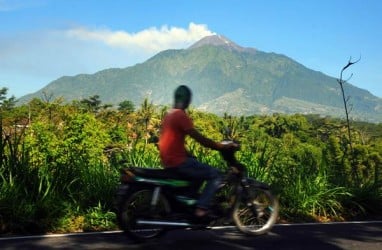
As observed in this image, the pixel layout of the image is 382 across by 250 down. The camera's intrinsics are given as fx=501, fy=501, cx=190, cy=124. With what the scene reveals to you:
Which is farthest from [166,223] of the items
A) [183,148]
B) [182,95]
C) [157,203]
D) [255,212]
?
[182,95]

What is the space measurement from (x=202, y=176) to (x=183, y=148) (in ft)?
1.28

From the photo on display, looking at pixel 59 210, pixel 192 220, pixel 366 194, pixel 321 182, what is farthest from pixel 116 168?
pixel 366 194

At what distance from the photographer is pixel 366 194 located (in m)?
8.51

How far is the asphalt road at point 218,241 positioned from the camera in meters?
5.54

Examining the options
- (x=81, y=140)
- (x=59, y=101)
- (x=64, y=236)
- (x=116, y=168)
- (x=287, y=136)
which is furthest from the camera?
(x=287, y=136)

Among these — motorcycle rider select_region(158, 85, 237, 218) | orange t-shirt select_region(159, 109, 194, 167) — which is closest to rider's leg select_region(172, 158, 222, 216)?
motorcycle rider select_region(158, 85, 237, 218)

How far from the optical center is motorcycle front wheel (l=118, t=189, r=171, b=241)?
18.7ft

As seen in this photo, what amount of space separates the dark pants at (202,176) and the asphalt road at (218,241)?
1.64 feet

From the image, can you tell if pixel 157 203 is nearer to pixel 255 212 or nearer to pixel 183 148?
pixel 183 148

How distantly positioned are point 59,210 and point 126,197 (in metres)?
1.50

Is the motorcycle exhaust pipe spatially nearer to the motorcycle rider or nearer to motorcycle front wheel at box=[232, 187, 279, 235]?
the motorcycle rider

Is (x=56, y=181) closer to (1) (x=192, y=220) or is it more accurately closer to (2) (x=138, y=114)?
(1) (x=192, y=220)

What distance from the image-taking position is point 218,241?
5828 millimetres

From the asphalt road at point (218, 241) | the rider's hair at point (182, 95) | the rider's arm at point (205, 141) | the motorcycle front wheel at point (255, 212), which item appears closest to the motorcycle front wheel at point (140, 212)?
the asphalt road at point (218, 241)
